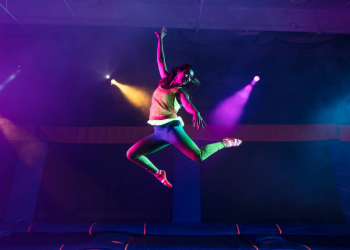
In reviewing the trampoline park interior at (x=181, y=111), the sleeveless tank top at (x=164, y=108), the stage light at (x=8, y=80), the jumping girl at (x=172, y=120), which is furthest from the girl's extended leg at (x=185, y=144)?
the stage light at (x=8, y=80)

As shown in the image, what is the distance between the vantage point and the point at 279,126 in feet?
14.0

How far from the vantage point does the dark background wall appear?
4352mm

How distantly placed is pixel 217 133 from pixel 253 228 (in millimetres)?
1972

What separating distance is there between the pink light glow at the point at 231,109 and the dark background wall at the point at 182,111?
0.15 metres

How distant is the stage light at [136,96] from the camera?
4752mm

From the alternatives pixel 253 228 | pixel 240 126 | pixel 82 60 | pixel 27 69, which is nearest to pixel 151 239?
pixel 253 228

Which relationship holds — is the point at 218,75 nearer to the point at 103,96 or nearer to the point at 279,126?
the point at 279,126

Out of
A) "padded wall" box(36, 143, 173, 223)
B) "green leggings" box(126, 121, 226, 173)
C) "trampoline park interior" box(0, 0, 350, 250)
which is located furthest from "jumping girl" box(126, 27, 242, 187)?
"padded wall" box(36, 143, 173, 223)

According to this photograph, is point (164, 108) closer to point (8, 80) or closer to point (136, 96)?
point (136, 96)

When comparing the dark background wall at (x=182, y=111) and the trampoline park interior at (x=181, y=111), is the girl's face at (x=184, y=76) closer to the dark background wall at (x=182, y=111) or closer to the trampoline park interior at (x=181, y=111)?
the trampoline park interior at (x=181, y=111)

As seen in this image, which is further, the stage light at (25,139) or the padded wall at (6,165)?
the padded wall at (6,165)

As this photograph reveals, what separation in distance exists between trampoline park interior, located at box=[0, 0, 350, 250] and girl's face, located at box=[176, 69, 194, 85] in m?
2.77

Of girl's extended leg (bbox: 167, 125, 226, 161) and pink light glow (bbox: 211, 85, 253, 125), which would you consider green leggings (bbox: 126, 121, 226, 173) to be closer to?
girl's extended leg (bbox: 167, 125, 226, 161)

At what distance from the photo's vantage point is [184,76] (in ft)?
5.04
